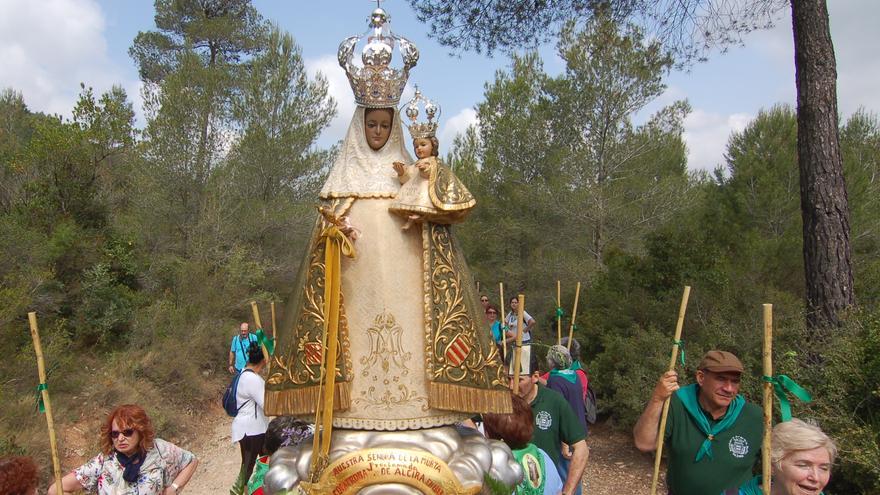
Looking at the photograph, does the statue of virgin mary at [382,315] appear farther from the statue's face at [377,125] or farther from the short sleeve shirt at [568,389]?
the short sleeve shirt at [568,389]

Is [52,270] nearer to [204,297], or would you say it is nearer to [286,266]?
[204,297]

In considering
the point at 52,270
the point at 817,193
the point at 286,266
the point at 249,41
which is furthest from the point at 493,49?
the point at 249,41

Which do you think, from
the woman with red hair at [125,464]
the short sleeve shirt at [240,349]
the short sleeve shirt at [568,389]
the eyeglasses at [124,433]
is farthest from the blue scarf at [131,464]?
the short sleeve shirt at [240,349]

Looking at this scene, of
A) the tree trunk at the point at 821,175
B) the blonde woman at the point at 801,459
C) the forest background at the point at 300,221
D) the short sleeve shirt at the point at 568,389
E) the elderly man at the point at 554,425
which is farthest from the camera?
the forest background at the point at 300,221

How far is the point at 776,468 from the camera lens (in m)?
2.72

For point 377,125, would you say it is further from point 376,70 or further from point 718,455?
point 718,455

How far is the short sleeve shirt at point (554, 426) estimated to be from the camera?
14.1 feet

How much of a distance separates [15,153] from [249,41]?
29.1 ft

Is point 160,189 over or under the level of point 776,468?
over

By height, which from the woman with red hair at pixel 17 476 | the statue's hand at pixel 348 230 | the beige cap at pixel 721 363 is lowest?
the woman with red hair at pixel 17 476

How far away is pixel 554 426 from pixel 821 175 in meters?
4.03

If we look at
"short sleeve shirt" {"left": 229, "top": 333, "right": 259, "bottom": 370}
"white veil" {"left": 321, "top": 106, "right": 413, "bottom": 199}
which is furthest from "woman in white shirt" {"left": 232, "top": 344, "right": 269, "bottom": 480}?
"short sleeve shirt" {"left": 229, "top": 333, "right": 259, "bottom": 370}

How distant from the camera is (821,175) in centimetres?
654

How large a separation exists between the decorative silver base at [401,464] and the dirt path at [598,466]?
482 centimetres
